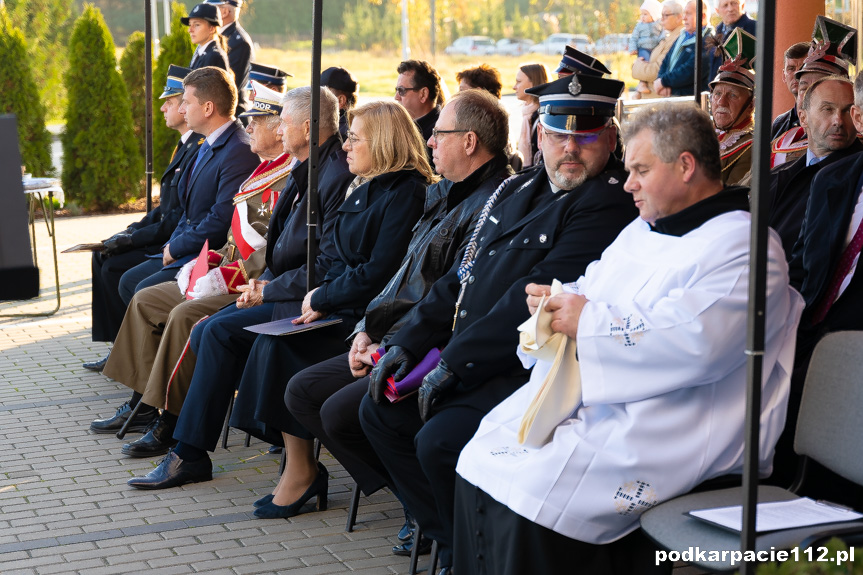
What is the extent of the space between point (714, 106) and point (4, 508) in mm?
3991

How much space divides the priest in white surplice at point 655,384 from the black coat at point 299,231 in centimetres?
215

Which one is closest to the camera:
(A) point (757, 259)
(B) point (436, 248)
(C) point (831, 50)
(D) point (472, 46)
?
(A) point (757, 259)

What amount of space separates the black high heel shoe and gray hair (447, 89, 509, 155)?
5.21 feet

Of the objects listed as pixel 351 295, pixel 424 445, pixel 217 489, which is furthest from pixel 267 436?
pixel 424 445

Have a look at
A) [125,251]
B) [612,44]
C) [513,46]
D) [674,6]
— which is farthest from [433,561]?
[513,46]

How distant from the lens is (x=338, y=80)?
6.64 m

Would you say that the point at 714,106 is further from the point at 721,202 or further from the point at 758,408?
the point at 758,408

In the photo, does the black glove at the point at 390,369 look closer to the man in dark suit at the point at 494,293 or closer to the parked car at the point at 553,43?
the man in dark suit at the point at 494,293

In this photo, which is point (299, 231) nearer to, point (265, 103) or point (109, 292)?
point (265, 103)

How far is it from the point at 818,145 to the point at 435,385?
1.91 m

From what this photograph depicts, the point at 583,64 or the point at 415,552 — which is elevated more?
the point at 583,64

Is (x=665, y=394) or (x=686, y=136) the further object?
(x=686, y=136)

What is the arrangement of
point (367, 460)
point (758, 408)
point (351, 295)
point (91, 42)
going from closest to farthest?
point (758, 408) → point (367, 460) → point (351, 295) → point (91, 42)

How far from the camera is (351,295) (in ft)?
15.2
